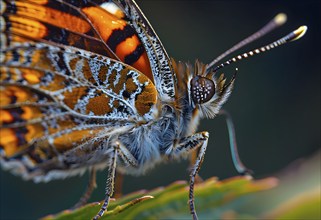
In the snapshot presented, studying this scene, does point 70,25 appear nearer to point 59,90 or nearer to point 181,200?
point 59,90

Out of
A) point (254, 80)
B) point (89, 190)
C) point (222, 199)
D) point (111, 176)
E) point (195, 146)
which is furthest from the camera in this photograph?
point (254, 80)

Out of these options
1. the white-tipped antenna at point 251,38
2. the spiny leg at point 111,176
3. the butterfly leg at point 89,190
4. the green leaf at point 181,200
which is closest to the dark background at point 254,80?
the butterfly leg at point 89,190

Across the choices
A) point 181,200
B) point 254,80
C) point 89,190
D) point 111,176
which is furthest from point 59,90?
point 254,80

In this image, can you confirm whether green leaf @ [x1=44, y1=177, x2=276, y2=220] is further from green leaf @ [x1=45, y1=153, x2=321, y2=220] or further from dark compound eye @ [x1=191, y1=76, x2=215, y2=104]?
dark compound eye @ [x1=191, y1=76, x2=215, y2=104]

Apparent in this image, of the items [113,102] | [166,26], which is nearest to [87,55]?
[113,102]

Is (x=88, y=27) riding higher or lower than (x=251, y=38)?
higher

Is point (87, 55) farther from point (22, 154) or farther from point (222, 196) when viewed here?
point (222, 196)
